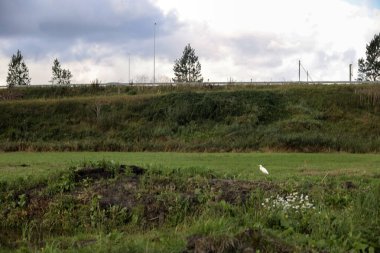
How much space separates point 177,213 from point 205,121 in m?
34.0

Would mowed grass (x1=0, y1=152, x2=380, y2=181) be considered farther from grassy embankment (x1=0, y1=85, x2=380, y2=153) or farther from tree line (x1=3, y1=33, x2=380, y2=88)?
tree line (x1=3, y1=33, x2=380, y2=88)

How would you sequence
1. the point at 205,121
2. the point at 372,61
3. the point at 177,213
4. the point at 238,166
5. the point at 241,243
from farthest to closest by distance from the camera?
the point at 372,61
the point at 205,121
the point at 238,166
the point at 177,213
the point at 241,243

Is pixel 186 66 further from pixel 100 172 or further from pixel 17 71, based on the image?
pixel 100 172

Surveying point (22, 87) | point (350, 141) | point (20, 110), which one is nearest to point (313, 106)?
point (350, 141)

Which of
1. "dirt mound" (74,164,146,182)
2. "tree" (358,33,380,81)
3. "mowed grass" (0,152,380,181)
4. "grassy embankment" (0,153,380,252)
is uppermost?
"tree" (358,33,380,81)

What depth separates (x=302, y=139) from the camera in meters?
37.6

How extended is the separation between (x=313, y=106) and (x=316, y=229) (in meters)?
39.4

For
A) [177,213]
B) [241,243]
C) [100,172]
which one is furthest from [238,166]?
[241,243]

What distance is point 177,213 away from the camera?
10.6 m

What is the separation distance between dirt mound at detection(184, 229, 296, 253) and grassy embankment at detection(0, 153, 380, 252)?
1 cm

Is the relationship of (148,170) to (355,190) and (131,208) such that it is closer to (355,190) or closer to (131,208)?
(131,208)

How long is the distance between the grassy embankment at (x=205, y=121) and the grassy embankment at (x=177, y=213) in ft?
81.0

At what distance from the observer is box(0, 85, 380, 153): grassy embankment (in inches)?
1517

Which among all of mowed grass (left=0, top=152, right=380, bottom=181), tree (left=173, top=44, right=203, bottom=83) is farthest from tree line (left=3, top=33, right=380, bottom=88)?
mowed grass (left=0, top=152, right=380, bottom=181)
